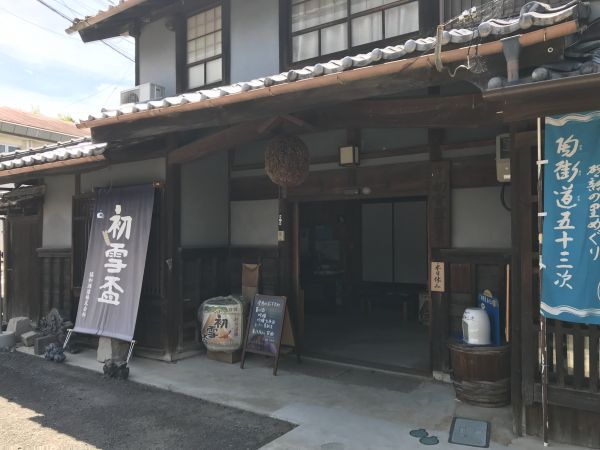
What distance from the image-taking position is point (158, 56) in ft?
32.2

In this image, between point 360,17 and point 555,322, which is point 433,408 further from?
point 360,17

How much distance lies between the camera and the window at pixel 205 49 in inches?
346

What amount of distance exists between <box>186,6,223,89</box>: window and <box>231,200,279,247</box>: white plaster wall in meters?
2.53

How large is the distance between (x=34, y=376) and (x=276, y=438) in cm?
476

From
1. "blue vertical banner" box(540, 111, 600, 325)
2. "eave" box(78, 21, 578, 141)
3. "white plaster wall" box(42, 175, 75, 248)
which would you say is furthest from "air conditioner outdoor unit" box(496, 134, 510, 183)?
"white plaster wall" box(42, 175, 75, 248)

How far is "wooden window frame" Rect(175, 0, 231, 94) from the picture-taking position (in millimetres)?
8492

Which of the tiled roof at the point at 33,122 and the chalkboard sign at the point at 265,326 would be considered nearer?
the chalkboard sign at the point at 265,326

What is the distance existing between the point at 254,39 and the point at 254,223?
3.38 meters

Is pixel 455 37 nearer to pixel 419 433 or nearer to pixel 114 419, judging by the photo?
pixel 419 433

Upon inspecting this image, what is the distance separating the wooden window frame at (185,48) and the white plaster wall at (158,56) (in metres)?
0.24

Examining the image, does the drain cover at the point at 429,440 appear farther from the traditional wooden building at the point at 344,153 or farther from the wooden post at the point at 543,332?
the wooden post at the point at 543,332

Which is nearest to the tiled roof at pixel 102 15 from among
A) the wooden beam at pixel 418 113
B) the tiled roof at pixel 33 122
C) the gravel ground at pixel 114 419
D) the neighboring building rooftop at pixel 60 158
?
the neighboring building rooftop at pixel 60 158

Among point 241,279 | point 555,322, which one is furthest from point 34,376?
point 555,322

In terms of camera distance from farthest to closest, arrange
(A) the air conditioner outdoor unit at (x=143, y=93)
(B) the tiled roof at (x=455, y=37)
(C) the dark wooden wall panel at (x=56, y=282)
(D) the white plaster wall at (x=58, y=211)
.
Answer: (D) the white plaster wall at (x=58, y=211) < (C) the dark wooden wall panel at (x=56, y=282) < (A) the air conditioner outdoor unit at (x=143, y=93) < (B) the tiled roof at (x=455, y=37)
